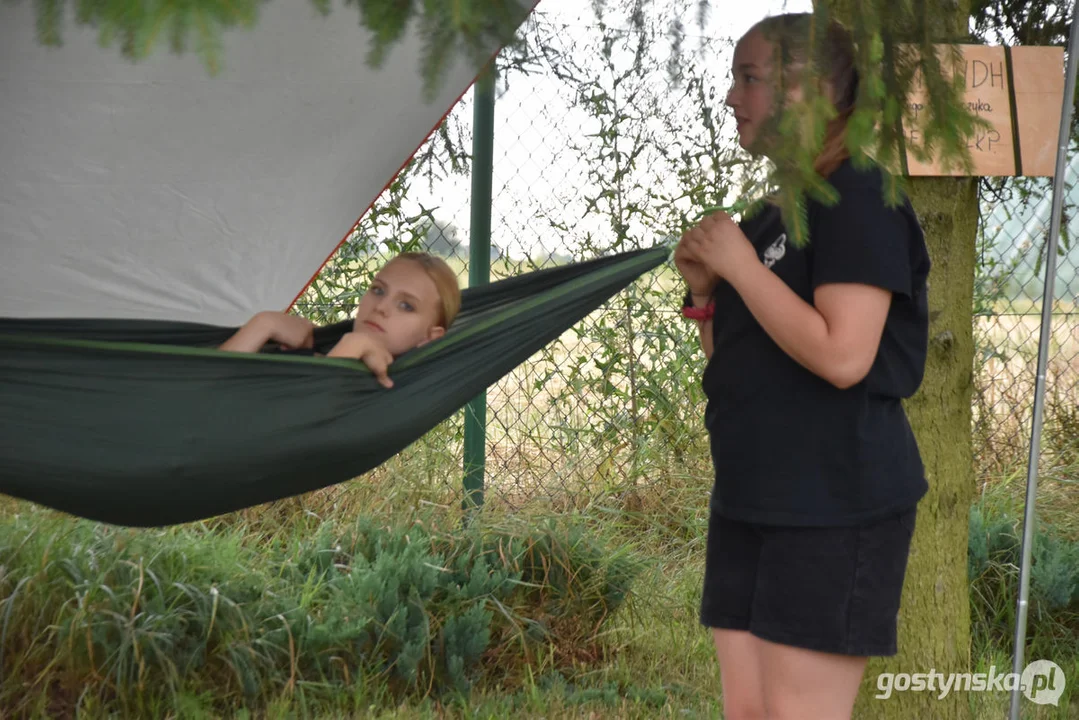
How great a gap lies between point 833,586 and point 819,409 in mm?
209

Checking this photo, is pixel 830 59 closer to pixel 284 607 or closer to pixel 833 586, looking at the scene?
pixel 833 586

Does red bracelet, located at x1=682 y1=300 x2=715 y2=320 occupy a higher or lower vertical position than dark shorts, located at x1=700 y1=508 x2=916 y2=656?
higher

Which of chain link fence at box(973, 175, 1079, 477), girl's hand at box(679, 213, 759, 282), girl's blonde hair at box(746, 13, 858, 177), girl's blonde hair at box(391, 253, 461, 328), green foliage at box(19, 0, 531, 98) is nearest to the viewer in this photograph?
green foliage at box(19, 0, 531, 98)

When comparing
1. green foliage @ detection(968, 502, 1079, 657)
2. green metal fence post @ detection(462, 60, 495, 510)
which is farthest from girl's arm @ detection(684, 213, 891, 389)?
green foliage @ detection(968, 502, 1079, 657)

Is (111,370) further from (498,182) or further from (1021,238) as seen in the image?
(1021,238)

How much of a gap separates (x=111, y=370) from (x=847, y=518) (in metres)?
0.92

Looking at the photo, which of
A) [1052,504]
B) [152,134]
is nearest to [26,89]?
[152,134]

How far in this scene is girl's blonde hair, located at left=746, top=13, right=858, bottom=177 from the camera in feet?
3.84

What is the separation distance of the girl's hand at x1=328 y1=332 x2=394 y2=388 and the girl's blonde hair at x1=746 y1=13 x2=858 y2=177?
0.63 metres

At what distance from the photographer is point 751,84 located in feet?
4.10

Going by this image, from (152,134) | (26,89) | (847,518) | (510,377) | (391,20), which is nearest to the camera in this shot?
(391,20)

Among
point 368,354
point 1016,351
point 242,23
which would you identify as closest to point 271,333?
point 368,354

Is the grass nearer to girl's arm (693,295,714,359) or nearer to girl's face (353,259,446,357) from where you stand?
girl's face (353,259,446,357)

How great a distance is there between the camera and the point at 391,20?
111 centimetres
